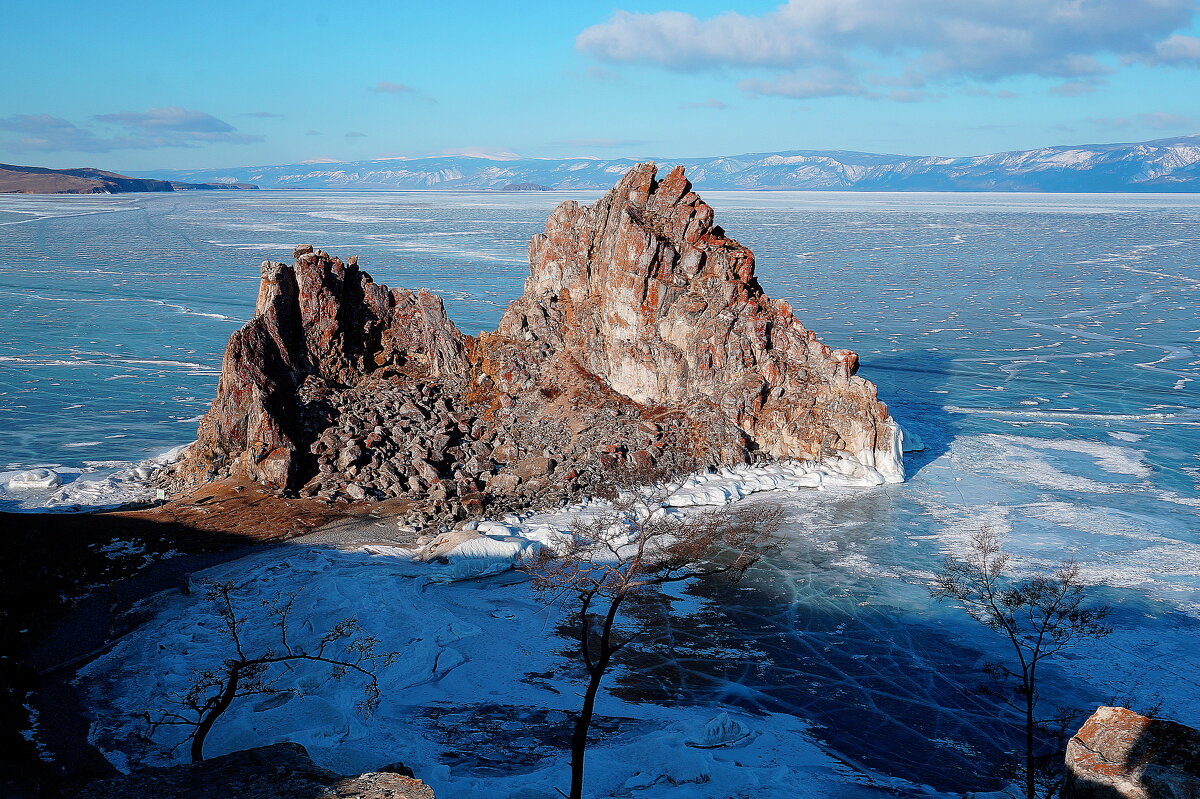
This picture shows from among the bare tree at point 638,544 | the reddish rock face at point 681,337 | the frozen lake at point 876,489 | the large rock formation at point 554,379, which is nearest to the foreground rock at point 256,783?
the frozen lake at point 876,489

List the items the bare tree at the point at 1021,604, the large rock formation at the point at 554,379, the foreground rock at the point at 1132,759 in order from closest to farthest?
the foreground rock at the point at 1132,759
the bare tree at the point at 1021,604
the large rock formation at the point at 554,379

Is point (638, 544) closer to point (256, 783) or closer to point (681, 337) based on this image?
point (256, 783)

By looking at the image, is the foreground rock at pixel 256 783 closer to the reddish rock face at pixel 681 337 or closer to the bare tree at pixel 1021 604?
the bare tree at pixel 1021 604

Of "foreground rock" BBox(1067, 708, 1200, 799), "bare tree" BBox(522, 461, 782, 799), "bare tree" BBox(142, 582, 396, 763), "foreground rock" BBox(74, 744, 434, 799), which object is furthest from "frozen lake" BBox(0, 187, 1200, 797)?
"foreground rock" BBox(1067, 708, 1200, 799)

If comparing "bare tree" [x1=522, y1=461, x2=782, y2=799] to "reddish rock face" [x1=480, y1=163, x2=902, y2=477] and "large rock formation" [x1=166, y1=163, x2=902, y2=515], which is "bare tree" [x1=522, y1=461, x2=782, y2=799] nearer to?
"large rock formation" [x1=166, y1=163, x2=902, y2=515]

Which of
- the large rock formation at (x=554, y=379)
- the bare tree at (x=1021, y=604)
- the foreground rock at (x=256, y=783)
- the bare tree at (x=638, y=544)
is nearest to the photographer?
the foreground rock at (x=256, y=783)

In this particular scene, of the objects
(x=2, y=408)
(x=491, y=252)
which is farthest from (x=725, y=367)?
(x=491, y=252)

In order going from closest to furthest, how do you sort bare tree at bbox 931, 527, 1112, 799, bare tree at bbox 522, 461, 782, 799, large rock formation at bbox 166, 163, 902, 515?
1. bare tree at bbox 931, 527, 1112, 799
2. bare tree at bbox 522, 461, 782, 799
3. large rock formation at bbox 166, 163, 902, 515
